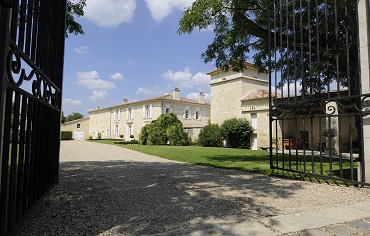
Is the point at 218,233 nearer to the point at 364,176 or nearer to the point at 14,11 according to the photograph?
the point at 14,11

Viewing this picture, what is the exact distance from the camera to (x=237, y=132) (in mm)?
19656

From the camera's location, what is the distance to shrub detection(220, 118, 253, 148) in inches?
773

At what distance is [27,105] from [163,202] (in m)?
1.95

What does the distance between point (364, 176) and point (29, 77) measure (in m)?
4.94

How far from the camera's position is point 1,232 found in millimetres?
1752

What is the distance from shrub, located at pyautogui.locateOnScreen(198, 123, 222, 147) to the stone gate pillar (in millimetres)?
16359

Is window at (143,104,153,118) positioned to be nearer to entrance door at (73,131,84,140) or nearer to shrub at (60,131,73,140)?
shrub at (60,131,73,140)

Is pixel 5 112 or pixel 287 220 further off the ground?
pixel 5 112

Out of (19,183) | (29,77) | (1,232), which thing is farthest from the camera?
(29,77)

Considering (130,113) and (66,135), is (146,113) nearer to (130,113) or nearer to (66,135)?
(130,113)

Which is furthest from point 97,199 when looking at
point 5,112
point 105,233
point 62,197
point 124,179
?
point 5,112

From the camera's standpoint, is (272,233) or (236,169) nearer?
(272,233)

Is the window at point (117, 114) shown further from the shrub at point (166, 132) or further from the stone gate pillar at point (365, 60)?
the stone gate pillar at point (365, 60)

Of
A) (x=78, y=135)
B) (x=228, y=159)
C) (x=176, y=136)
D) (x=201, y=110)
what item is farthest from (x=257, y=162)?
(x=78, y=135)
